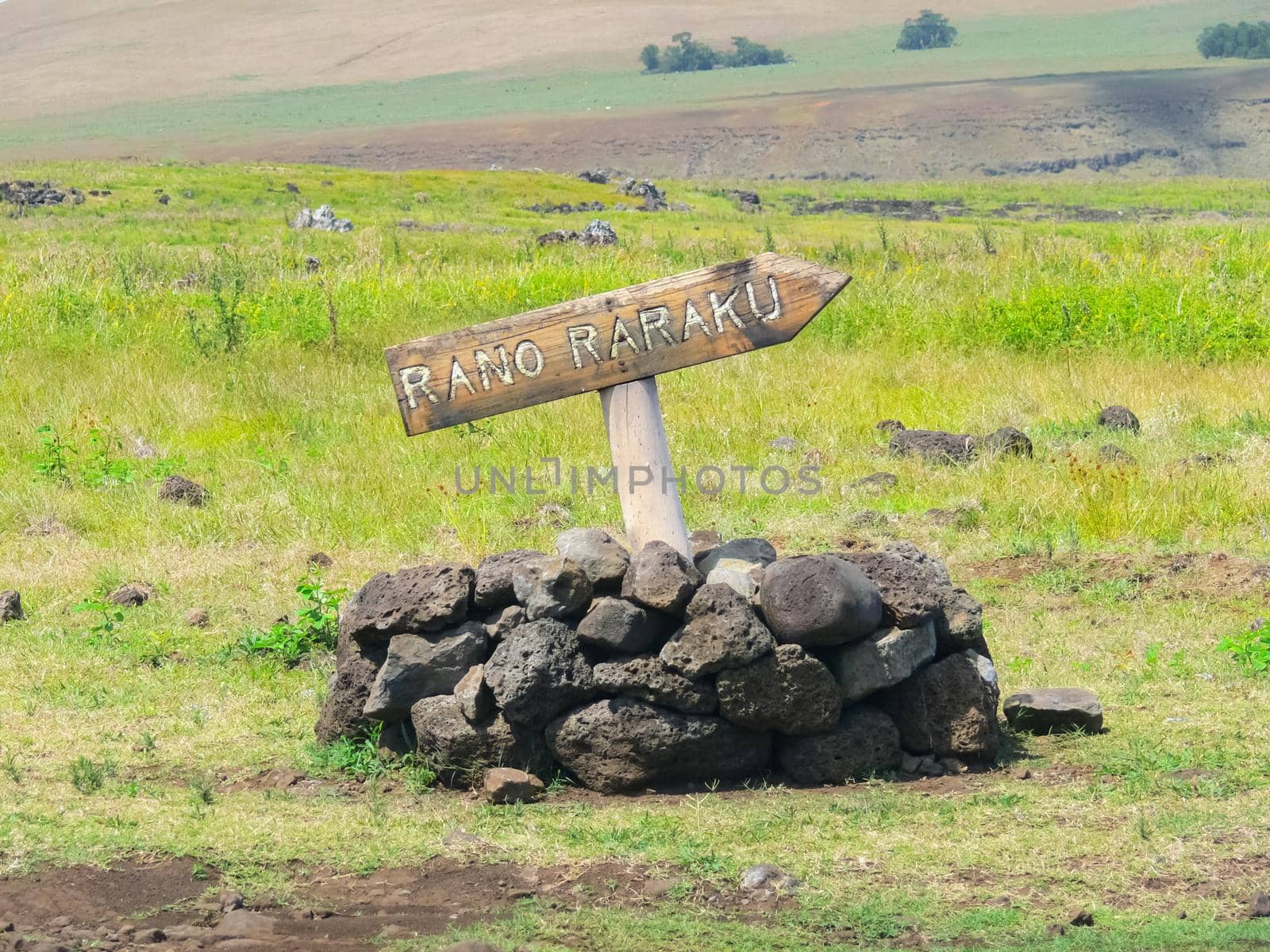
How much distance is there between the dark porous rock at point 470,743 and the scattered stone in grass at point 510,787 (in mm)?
119

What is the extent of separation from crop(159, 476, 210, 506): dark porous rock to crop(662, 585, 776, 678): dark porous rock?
5271 mm

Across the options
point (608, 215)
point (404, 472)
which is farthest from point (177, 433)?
point (608, 215)

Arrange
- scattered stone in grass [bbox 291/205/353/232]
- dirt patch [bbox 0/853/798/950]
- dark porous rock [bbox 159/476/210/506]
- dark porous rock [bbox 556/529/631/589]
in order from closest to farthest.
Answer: dirt patch [bbox 0/853/798/950], dark porous rock [bbox 556/529/631/589], dark porous rock [bbox 159/476/210/506], scattered stone in grass [bbox 291/205/353/232]

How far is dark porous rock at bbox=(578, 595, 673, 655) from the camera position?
5.33m

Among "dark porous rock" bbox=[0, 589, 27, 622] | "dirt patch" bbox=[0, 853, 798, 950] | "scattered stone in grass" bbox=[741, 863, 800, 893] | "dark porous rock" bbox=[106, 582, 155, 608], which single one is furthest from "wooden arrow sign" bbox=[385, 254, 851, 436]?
"dark porous rock" bbox=[0, 589, 27, 622]

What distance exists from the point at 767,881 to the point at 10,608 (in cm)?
483

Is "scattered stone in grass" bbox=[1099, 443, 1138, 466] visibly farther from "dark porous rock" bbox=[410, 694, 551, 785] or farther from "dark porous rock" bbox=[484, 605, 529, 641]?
"dark porous rock" bbox=[410, 694, 551, 785]

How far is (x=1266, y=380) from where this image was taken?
1216 centimetres

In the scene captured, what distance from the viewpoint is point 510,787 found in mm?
5293

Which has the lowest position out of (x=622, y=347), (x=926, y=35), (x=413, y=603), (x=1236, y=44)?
(x=413, y=603)

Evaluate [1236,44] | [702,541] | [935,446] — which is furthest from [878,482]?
[1236,44]

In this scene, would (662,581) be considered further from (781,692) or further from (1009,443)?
(1009,443)

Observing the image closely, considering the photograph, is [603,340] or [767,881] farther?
[603,340]

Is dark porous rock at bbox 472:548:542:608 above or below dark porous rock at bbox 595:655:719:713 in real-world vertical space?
above
